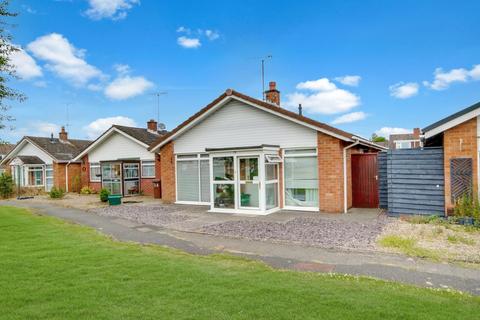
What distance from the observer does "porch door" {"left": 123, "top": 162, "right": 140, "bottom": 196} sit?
72.1 ft

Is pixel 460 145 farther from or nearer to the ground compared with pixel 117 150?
nearer to the ground

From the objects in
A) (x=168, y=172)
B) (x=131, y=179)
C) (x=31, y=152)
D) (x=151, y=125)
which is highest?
(x=151, y=125)

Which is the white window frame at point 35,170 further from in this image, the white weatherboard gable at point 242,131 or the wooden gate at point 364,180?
the wooden gate at point 364,180

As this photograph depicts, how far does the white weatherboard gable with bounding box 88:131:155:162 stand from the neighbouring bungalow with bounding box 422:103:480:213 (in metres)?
16.4

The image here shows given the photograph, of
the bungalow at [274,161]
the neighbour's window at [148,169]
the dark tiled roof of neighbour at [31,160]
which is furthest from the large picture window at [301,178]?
the dark tiled roof of neighbour at [31,160]

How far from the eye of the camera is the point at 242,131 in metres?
14.6

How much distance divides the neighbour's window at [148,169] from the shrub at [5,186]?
10.7 metres

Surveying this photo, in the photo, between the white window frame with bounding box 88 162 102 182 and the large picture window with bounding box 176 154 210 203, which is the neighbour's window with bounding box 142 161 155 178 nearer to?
the white window frame with bounding box 88 162 102 182

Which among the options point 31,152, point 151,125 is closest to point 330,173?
point 151,125

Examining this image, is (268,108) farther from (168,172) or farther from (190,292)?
(190,292)

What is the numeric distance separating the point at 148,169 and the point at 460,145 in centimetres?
1729

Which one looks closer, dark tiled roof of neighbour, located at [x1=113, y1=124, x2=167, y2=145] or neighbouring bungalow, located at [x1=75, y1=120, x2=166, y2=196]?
neighbouring bungalow, located at [x1=75, y1=120, x2=166, y2=196]

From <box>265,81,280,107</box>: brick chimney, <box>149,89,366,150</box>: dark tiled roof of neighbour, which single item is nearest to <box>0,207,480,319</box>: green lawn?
<box>149,89,366,150</box>: dark tiled roof of neighbour

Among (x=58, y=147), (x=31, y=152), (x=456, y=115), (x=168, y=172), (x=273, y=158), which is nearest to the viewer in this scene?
(x=456, y=115)
